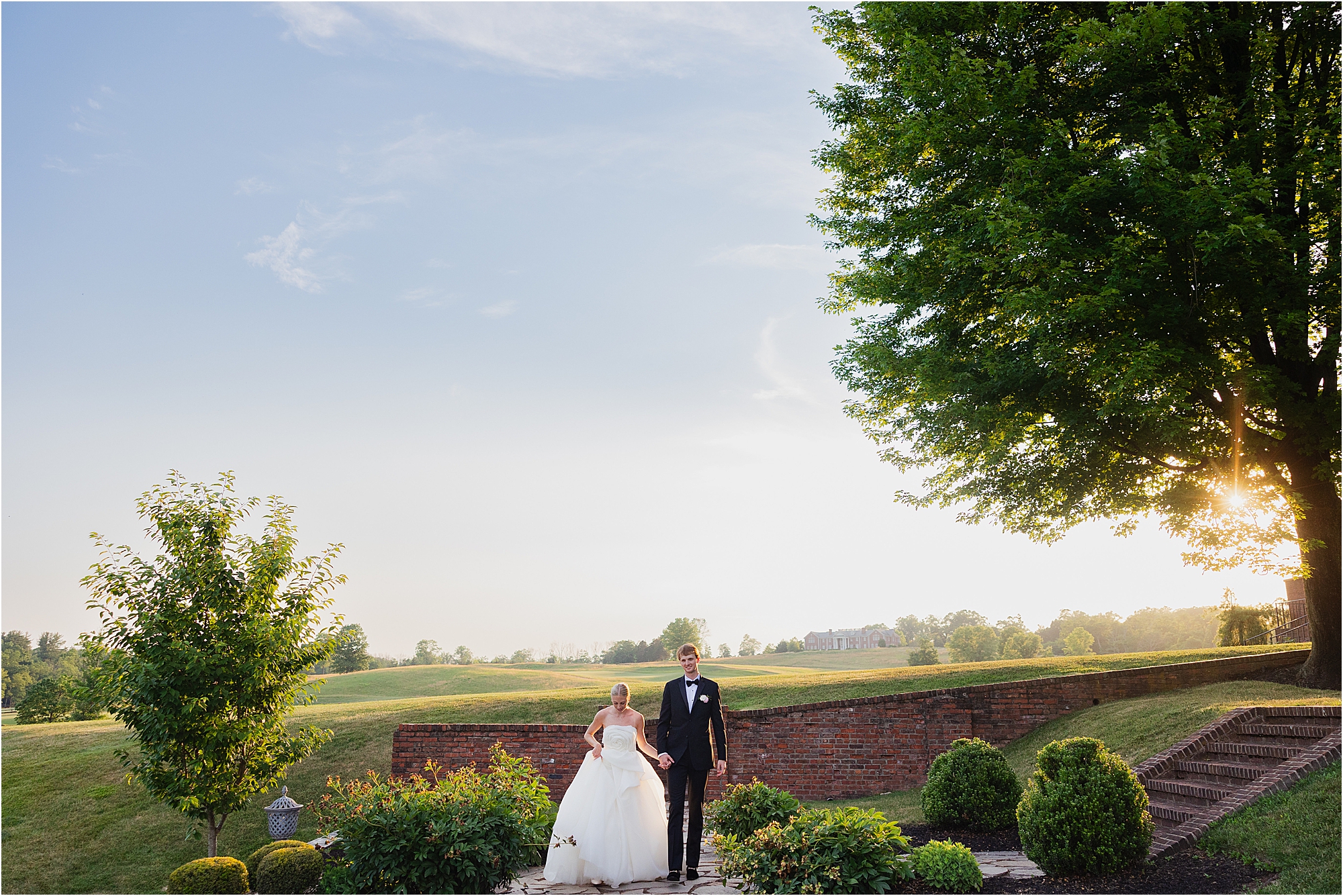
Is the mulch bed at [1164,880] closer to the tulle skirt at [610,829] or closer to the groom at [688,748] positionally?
the groom at [688,748]

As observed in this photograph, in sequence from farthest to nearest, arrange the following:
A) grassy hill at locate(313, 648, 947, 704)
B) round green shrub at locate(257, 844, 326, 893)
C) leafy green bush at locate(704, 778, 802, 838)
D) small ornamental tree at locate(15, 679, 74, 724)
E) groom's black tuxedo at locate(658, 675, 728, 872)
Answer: grassy hill at locate(313, 648, 947, 704), small ornamental tree at locate(15, 679, 74, 724), round green shrub at locate(257, 844, 326, 893), leafy green bush at locate(704, 778, 802, 838), groom's black tuxedo at locate(658, 675, 728, 872)

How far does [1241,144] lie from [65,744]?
86.1 ft

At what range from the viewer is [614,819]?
8.15 m

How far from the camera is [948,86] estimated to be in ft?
41.0

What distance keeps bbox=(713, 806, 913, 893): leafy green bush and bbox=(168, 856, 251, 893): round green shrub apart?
6340 mm

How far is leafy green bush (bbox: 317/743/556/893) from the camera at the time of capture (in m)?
7.56

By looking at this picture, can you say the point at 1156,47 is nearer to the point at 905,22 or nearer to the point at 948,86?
the point at 948,86

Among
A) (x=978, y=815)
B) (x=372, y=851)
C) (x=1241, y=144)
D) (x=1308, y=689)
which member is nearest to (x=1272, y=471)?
(x=1308, y=689)

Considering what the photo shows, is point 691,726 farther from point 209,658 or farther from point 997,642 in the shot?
point 997,642

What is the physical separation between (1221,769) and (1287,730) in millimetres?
1030

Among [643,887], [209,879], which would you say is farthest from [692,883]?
[209,879]

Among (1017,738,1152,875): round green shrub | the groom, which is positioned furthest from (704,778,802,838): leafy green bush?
(1017,738,1152,875): round green shrub

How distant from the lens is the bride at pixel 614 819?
806cm

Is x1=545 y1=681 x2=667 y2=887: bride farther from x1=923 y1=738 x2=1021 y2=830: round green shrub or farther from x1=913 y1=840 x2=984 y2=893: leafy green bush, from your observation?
x1=923 y1=738 x2=1021 y2=830: round green shrub
